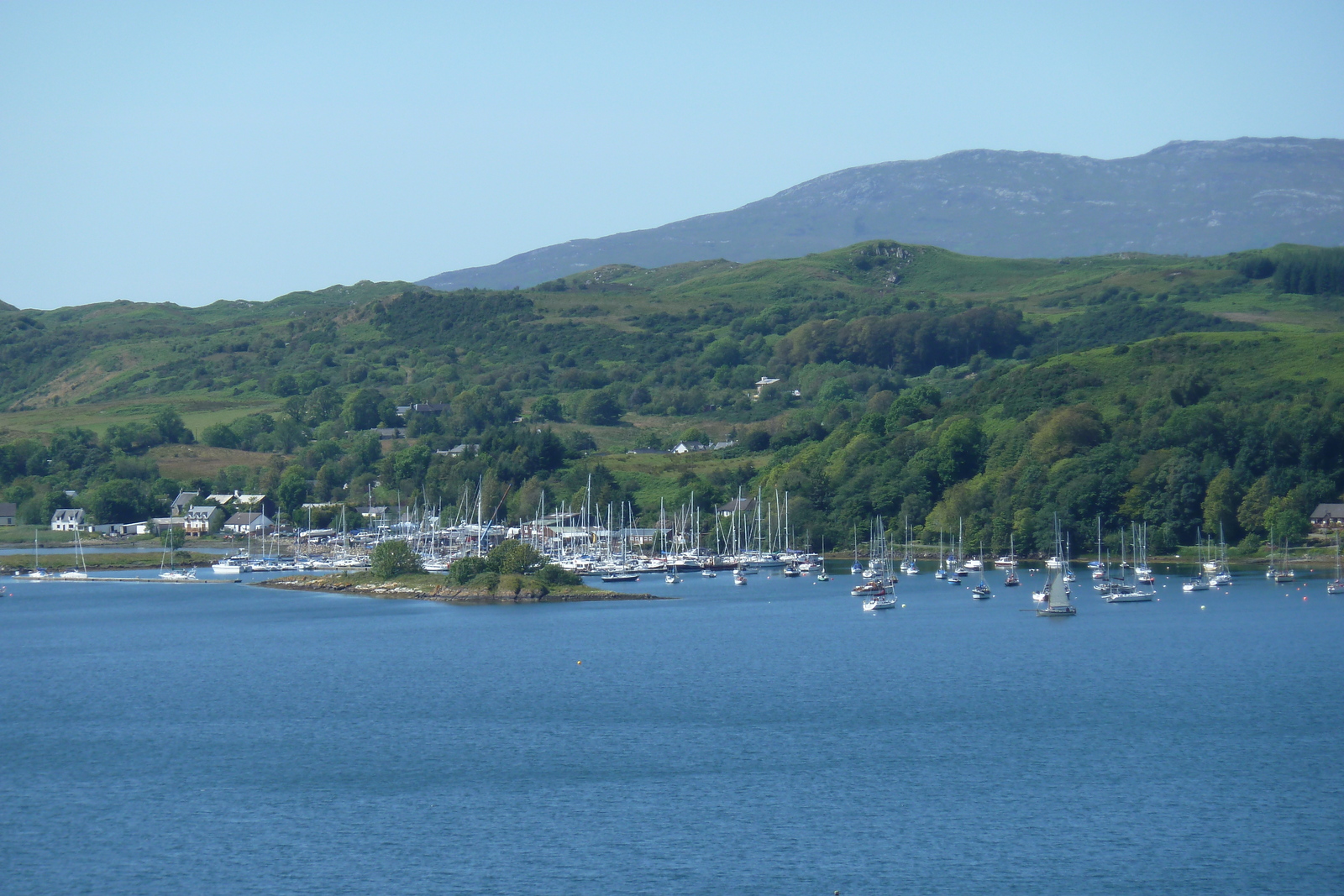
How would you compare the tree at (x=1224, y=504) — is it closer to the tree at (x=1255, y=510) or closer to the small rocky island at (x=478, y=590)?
the tree at (x=1255, y=510)

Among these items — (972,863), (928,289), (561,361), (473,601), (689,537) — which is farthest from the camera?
(928,289)

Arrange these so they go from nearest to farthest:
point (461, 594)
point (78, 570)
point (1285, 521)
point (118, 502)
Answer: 1. point (461, 594)
2. point (1285, 521)
3. point (78, 570)
4. point (118, 502)

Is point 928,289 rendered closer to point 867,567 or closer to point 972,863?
point 867,567

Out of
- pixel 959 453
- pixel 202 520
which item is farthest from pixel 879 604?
pixel 202 520

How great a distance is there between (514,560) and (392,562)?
8.33 m

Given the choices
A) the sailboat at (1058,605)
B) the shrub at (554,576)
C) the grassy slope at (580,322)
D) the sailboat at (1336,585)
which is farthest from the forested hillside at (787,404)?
the shrub at (554,576)

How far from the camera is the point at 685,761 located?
31.3 metres

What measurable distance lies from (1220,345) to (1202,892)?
90.8m

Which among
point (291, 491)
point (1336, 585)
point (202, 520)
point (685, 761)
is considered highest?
point (291, 491)

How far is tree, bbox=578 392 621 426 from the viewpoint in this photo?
150 meters

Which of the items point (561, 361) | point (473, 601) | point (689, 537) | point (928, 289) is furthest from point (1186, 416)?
point (928, 289)

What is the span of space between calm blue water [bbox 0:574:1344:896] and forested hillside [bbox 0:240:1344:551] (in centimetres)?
3096

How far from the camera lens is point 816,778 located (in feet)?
97.3

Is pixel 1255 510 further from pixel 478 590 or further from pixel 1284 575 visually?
pixel 478 590
